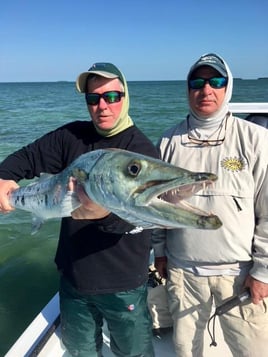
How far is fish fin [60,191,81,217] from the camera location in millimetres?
2363

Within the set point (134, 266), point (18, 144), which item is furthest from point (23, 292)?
point (18, 144)

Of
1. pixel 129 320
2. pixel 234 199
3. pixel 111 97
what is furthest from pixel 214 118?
pixel 129 320

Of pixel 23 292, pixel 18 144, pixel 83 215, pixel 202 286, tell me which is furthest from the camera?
pixel 18 144

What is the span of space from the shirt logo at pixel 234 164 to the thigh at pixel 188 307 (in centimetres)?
83

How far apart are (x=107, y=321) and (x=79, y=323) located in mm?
257

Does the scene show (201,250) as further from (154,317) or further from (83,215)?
(154,317)

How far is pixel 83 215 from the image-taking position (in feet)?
7.80

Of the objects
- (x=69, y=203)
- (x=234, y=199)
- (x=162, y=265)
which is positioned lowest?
(x=162, y=265)

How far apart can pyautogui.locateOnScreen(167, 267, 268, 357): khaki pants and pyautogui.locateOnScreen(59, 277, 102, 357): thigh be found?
24.3 inches

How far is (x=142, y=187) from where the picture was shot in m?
1.91

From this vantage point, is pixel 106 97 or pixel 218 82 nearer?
pixel 106 97

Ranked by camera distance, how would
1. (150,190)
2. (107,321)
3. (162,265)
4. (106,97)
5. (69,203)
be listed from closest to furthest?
(150,190)
(69,203)
(106,97)
(107,321)
(162,265)

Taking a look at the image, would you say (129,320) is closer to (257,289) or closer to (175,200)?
(257,289)

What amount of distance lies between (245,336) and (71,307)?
1.27m
